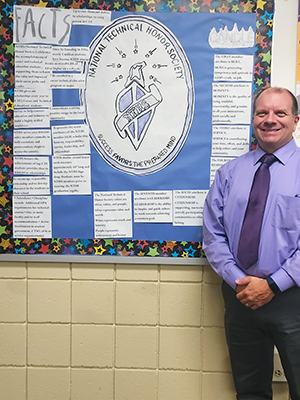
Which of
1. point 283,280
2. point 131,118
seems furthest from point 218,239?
point 131,118

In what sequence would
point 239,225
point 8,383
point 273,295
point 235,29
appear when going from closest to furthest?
point 273,295 < point 239,225 < point 235,29 < point 8,383

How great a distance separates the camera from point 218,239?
1.39 meters

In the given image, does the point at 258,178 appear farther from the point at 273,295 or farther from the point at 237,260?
the point at 273,295

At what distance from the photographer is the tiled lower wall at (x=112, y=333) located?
1.62 meters

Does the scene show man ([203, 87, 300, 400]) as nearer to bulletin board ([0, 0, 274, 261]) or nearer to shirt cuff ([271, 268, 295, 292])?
shirt cuff ([271, 268, 295, 292])

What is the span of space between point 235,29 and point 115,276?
4.34ft

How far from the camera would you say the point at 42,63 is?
1596mm

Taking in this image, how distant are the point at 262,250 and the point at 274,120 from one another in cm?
54

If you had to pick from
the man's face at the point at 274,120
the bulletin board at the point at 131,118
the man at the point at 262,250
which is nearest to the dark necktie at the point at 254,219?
the man at the point at 262,250

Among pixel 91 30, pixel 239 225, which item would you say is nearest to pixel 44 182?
pixel 91 30

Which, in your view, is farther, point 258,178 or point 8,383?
point 8,383

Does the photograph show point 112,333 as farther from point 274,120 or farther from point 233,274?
point 274,120

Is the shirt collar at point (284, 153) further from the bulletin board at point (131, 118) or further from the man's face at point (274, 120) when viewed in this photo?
the bulletin board at point (131, 118)

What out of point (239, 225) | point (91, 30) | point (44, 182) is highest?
point (91, 30)
